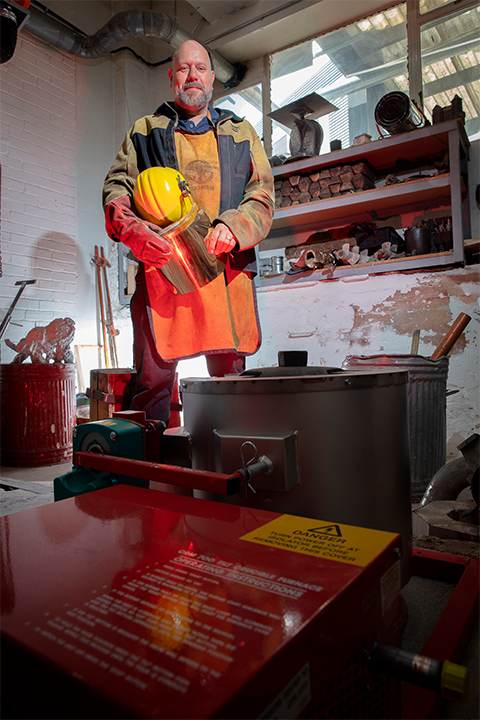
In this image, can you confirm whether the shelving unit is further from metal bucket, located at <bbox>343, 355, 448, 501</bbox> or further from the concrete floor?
the concrete floor

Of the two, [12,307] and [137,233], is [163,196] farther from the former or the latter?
[12,307]

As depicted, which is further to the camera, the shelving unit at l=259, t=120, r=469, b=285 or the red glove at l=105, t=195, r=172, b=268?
the shelving unit at l=259, t=120, r=469, b=285

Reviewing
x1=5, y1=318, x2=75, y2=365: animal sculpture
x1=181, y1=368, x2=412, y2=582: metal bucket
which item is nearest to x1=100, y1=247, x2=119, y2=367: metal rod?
x1=5, y1=318, x2=75, y2=365: animal sculpture

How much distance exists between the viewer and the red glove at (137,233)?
5.21ft

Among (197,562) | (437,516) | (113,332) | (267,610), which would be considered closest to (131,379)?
(437,516)

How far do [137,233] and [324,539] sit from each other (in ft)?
4.31

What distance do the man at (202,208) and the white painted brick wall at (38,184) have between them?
2.82m

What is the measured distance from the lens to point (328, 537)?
1.91 ft

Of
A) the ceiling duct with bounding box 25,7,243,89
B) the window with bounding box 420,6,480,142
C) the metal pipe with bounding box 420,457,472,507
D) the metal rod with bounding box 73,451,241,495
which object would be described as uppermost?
the ceiling duct with bounding box 25,7,243,89

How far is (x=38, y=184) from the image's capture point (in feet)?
14.6

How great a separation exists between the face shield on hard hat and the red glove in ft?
0.14

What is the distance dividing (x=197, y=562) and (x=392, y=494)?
50 centimetres

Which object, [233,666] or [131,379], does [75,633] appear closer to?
[233,666]

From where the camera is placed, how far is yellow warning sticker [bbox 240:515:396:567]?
53 centimetres
